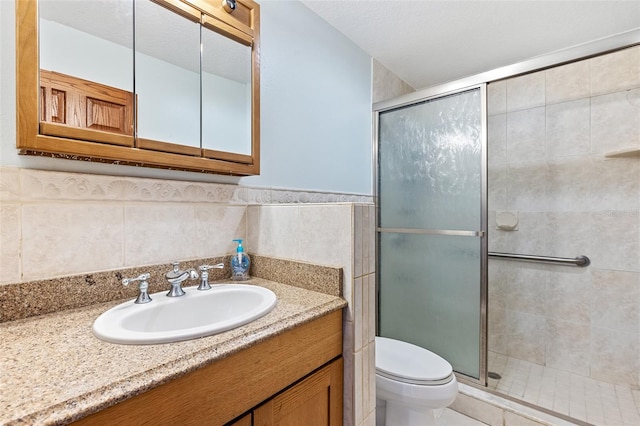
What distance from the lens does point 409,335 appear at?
6.45ft

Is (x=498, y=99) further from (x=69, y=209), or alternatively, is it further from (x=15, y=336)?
(x=15, y=336)

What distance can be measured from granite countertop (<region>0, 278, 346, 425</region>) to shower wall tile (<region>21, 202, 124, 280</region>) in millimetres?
138

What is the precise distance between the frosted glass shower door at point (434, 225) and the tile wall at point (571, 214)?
28.4 inches

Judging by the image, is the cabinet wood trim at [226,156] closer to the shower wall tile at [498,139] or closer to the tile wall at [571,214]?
the tile wall at [571,214]

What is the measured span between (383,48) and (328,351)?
1979 millimetres

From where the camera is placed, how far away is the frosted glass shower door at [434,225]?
1661mm

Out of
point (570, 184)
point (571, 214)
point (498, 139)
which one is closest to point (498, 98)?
point (498, 139)

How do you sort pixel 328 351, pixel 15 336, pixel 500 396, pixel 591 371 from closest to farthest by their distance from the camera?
pixel 15 336, pixel 328 351, pixel 500 396, pixel 591 371

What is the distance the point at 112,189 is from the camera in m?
0.94

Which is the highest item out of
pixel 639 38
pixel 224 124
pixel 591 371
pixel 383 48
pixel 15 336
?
pixel 383 48

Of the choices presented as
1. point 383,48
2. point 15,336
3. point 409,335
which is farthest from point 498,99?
point 15,336

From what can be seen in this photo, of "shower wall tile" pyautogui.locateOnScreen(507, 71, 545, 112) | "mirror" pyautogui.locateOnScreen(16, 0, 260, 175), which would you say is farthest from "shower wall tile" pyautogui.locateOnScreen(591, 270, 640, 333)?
"mirror" pyautogui.locateOnScreen(16, 0, 260, 175)

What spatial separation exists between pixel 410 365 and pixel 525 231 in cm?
145

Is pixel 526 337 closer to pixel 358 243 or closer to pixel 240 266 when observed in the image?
pixel 358 243
